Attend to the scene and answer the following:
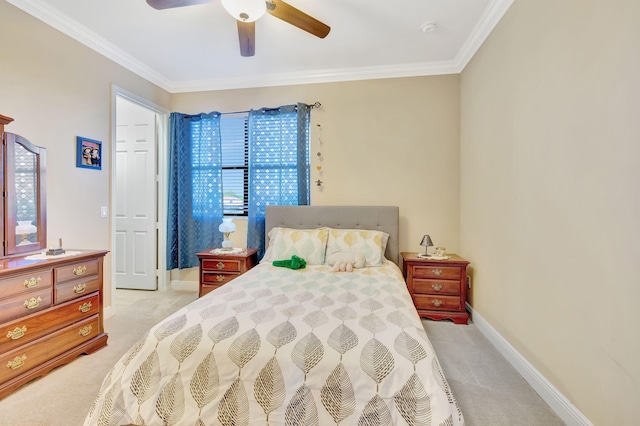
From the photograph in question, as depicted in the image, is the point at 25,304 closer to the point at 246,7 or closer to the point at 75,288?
the point at 75,288

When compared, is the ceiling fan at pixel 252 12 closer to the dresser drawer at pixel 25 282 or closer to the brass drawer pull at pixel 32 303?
the dresser drawer at pixel 25 282

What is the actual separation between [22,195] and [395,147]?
11.8ft

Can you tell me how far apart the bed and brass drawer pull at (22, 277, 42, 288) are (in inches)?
42.0

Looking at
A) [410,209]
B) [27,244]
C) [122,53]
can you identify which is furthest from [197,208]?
[410,209]

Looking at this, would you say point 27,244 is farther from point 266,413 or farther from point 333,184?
point 333,184

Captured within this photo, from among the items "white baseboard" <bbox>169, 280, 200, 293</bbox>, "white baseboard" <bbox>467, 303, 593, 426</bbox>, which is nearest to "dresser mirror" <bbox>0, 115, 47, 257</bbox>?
"white baseboard" <bbox>169, 280, 200, 293</bbox>

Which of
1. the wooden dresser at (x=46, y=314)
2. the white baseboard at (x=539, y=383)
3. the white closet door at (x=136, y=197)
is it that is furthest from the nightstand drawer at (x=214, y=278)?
the white baseboard at (x=539, y=383)

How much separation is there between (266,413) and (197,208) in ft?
10.0

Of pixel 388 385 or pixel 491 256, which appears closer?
pixel 388 385

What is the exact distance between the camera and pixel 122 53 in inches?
119

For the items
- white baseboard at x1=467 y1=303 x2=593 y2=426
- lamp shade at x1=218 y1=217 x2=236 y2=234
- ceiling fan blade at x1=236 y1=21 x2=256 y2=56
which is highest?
ceiling fan blade at x1=236 y1=21 x2=256 y2=56

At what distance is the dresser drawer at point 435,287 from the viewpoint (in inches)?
113

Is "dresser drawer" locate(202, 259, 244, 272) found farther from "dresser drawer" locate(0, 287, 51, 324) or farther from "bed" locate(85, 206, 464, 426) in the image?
"bed" locate(85, 206, 464, 426)

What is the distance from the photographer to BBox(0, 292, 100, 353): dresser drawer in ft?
5.67
